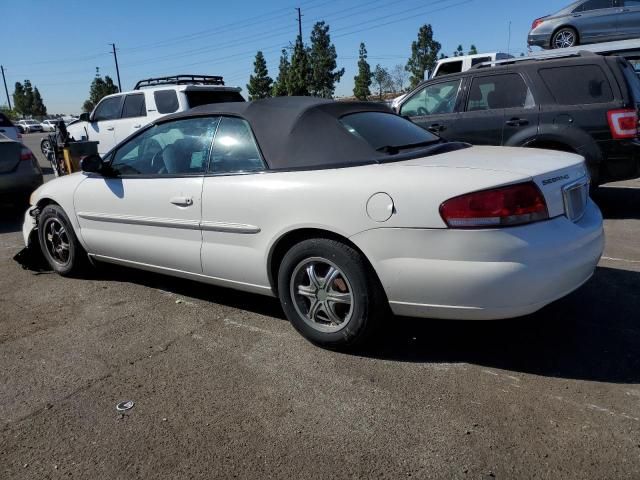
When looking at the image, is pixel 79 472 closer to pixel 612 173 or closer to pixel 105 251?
pixel 105 251

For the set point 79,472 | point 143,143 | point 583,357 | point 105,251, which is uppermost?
point 143,143

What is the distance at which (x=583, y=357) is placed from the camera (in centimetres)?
311

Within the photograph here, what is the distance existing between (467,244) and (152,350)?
2.09 m

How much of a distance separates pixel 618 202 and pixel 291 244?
5.93 m

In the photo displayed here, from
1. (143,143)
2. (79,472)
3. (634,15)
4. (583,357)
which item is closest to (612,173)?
(583,357)

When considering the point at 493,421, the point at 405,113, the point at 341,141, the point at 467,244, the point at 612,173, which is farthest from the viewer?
the point at 405,113

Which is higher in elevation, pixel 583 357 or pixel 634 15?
pixel 634 15

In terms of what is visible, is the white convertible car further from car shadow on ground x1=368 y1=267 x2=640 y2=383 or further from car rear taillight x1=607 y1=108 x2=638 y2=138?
car rear taillight x1=607 y1=108 x2=638 y2=138

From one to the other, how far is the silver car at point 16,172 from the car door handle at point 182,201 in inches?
221

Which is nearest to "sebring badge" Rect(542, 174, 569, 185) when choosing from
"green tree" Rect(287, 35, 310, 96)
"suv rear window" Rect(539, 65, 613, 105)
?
"suv rear window" Rect(539, 65, 613, 105)

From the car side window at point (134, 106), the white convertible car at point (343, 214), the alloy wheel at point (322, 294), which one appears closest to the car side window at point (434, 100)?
the white convertible car at point (343, 214)

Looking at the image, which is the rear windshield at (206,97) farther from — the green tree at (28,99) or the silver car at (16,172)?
the green tree at (28,99)

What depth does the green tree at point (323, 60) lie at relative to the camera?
51.7 meters

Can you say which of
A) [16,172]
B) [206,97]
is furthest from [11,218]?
[206,97]
